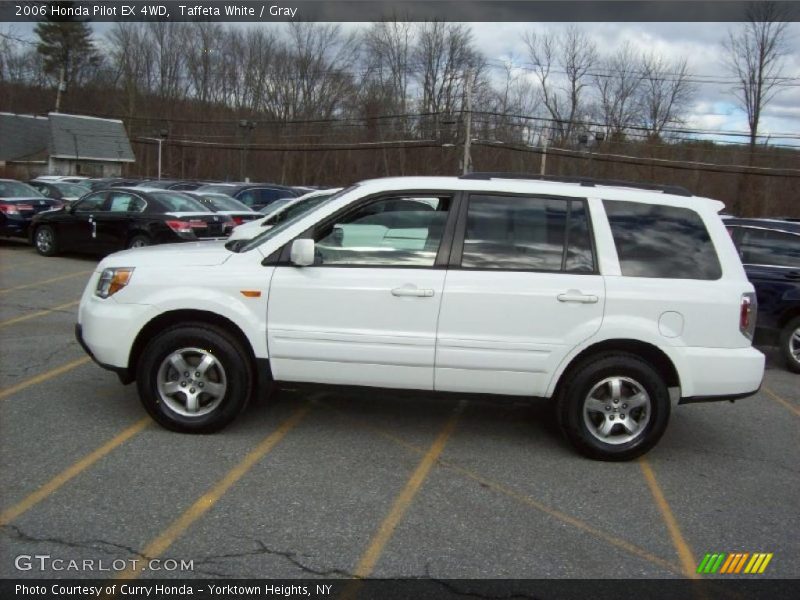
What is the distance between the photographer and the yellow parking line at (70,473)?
3.51m

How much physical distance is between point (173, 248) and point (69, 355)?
2313 mm

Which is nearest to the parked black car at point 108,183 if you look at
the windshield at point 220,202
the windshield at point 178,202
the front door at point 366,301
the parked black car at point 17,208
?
the parked black car at point 17,208

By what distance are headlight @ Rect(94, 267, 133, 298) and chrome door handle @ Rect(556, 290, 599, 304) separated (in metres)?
2.94

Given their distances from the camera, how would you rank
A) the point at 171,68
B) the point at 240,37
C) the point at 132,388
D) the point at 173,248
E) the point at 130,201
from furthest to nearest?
the point at 171,68 → the point at 240,37 → the point at 130,201 → the point at 132,388 → the point at 173,248

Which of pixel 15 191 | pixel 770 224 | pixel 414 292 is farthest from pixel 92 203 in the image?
pixel 770 224

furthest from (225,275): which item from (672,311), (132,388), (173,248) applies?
(672,311)

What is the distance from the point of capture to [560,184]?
15.4ft

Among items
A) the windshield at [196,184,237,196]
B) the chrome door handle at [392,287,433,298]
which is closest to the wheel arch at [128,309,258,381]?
the chrome door handle at [392,287,433,298]

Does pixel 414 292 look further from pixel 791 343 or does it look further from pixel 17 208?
pixel 17 208

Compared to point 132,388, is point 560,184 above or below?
above

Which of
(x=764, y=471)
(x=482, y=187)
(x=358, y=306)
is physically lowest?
(x=764, y=471)

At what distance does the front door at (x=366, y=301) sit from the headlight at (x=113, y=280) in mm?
1061

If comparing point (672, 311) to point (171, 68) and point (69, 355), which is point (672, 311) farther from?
point (171, 68)

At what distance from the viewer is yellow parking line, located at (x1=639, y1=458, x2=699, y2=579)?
11.0ft
